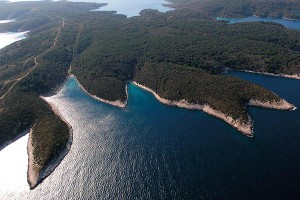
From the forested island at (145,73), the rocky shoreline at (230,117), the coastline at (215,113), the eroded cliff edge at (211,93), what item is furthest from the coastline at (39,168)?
the eroded cliff edge at (211,93)

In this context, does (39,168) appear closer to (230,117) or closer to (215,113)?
(215,113)

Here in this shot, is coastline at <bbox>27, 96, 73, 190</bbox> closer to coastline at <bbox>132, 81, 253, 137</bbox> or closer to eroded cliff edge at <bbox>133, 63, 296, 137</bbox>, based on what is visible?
coastline at <bbox>132, 81, 253, 137</bbox>

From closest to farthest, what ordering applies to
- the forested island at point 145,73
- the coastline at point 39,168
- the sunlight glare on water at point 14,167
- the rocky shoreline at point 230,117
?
1. the sunlight glare on water at point 14,167
2. the coastline at point 39,168
3. the rocky shoreline at point 230,117
4. the forested island at point 145,73

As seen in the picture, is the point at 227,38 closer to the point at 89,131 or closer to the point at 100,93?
the point at 100,93

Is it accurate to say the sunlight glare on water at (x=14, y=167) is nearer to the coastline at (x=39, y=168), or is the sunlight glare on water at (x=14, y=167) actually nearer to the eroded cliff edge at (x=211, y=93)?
the coastline at (x=39, y=168)

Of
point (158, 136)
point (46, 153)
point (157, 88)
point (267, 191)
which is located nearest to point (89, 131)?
point (46, 153)

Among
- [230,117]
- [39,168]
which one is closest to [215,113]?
[230,117]
